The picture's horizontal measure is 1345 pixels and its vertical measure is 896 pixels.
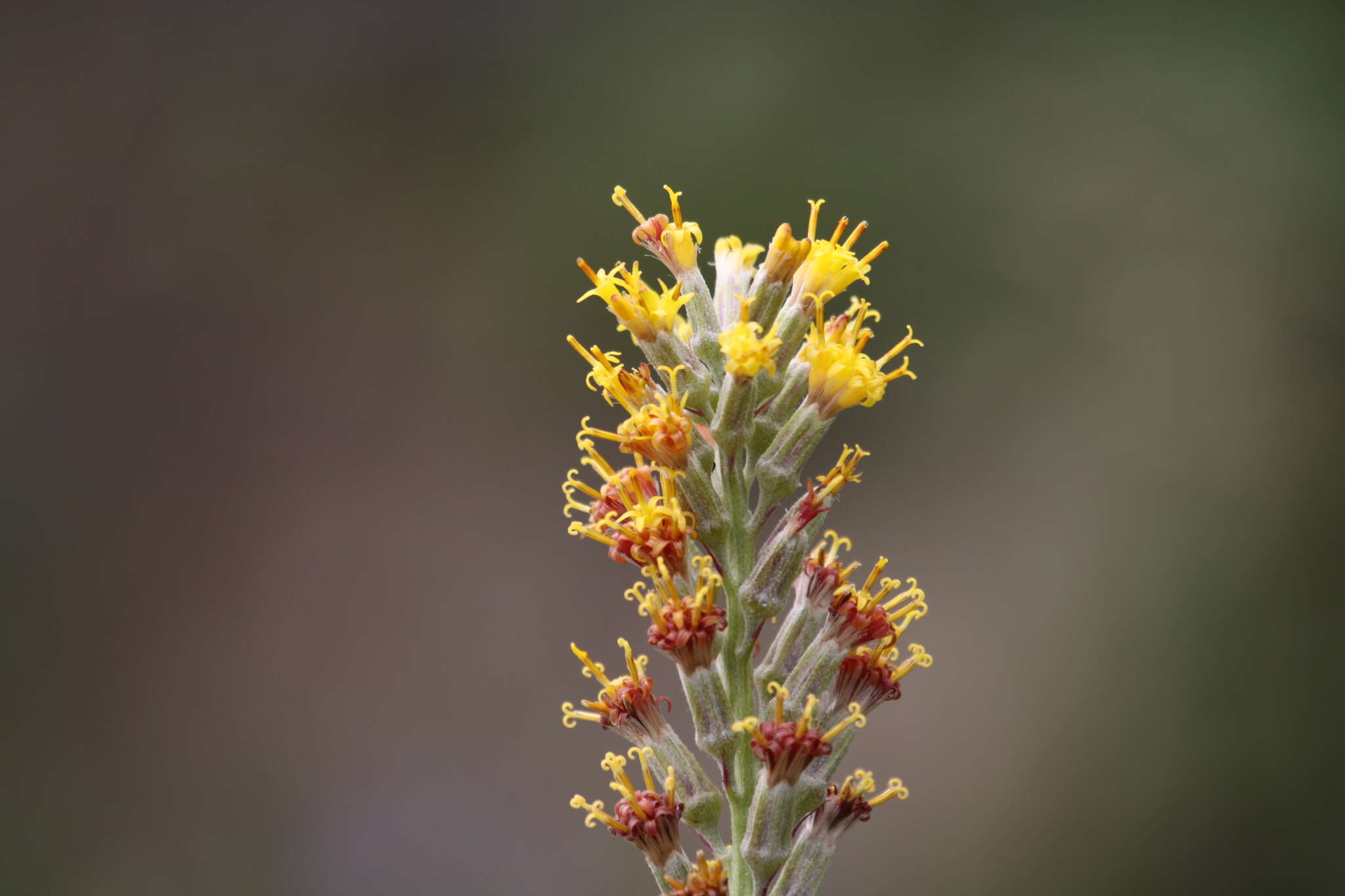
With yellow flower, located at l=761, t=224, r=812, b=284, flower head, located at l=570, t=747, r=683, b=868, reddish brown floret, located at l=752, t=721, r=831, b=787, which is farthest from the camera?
yellow flower, located at l=761, t=224, r=812, b=284

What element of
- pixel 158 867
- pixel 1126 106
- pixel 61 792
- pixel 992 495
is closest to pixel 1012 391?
pixel 992 495

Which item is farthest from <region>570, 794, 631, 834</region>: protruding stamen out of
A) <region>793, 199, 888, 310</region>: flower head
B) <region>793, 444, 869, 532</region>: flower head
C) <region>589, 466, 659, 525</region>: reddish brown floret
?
<region>793, 199, 888, 310</region>: flower head

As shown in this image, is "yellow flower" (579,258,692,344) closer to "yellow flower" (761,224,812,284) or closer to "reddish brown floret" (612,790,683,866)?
"yellow flower" (761,224,812,284)

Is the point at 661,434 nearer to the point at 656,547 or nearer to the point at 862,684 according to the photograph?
the point at 656,547

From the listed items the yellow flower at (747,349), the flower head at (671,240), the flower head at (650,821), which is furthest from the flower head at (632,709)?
the flower head at (671,240)

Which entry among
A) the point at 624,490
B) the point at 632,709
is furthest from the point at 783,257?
the point at 632,709

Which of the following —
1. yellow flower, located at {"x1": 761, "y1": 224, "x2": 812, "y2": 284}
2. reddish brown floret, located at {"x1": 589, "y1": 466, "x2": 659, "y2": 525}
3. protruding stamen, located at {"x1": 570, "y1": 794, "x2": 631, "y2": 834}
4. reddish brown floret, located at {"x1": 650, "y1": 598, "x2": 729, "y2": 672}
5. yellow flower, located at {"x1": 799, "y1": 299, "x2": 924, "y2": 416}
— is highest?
yellow flower, located at {"x1": 761, "y1": 224, "x2": 812, "y2": 284}

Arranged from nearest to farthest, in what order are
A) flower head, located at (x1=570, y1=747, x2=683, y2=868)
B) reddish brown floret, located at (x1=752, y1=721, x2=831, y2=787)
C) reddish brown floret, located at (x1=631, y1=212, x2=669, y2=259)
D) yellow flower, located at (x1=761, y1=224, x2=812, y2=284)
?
reddish brown floret, located at (x1=752, y1=721, x2=831, y2=787)
flower head, located at (x1=570, y1=747, x2=683, y2=868)
yellow flower, located at (x1=761, y1=224, x2=812, y2=284)
reddish brown floret, located at (x1=631, y1=212, x2=669, y2=259)
